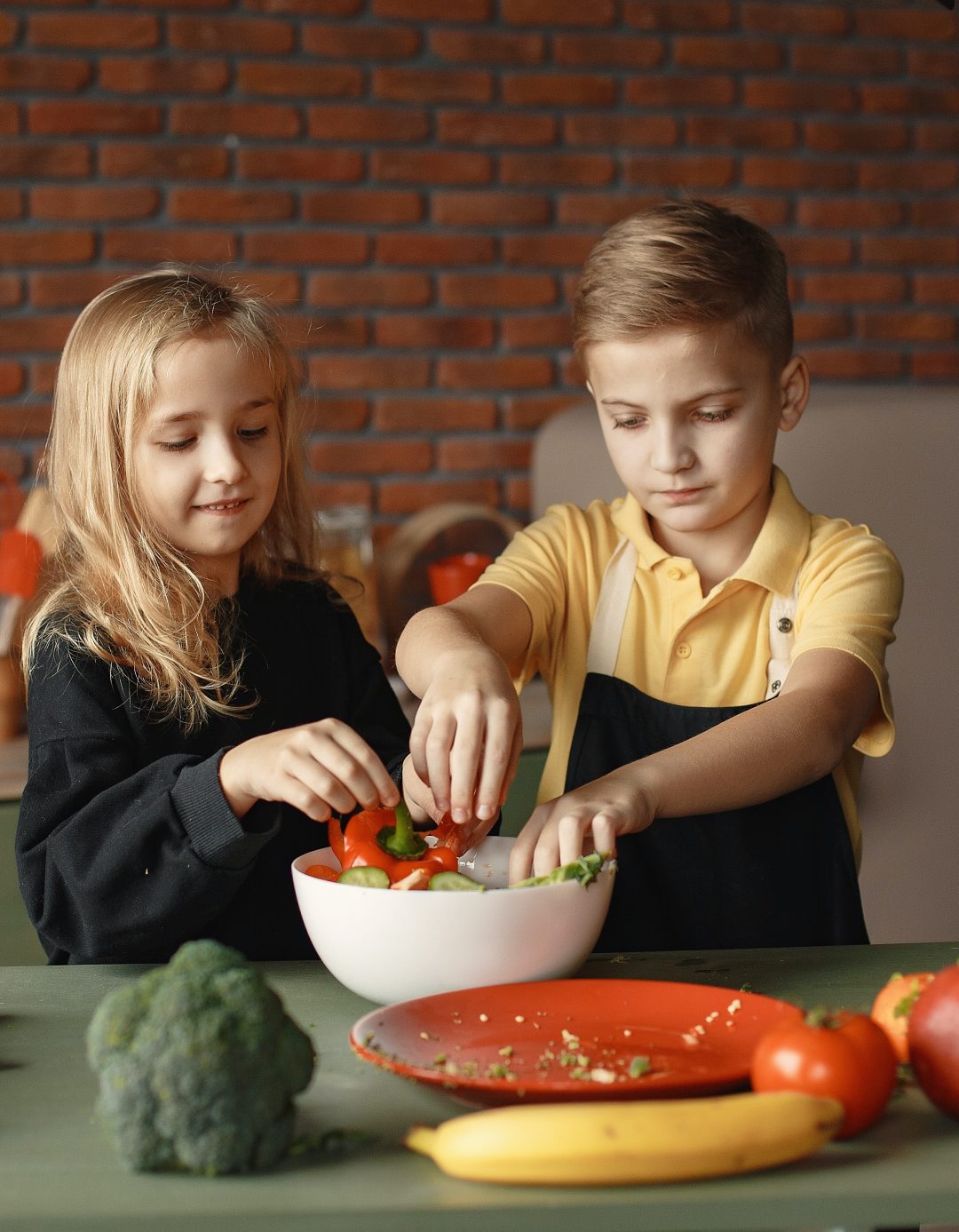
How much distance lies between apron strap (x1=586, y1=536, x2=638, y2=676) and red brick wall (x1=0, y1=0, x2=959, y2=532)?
4.30 feet

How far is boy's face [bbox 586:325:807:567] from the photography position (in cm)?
125

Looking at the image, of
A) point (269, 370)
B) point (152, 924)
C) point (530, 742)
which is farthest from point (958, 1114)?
point (530, 742)

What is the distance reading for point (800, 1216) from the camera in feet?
2.08

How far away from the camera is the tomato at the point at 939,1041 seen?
0.70 m

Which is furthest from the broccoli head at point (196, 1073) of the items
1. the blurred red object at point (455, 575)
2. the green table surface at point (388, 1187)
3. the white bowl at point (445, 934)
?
the blurred red object at point (455, 575)

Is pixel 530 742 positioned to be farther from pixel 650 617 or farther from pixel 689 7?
pixel 689 7

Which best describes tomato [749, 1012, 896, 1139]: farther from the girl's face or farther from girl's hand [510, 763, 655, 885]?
the girl's face

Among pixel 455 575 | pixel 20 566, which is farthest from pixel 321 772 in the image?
pixel 455 575

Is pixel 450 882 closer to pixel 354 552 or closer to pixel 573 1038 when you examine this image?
pixel 573 1038

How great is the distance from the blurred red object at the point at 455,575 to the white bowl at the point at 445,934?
1.52m

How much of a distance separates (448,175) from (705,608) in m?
1.64

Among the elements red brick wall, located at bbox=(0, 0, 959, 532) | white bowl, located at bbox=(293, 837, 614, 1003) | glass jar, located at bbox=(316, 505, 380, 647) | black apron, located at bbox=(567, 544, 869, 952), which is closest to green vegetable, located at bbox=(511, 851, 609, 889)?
white bowl, located at bbox=(293, 837, 614, 1003)

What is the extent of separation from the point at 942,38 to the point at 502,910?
2551 millimetres

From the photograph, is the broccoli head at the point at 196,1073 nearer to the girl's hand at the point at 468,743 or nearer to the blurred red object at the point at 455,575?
the girl's hand at the point at 468,743
